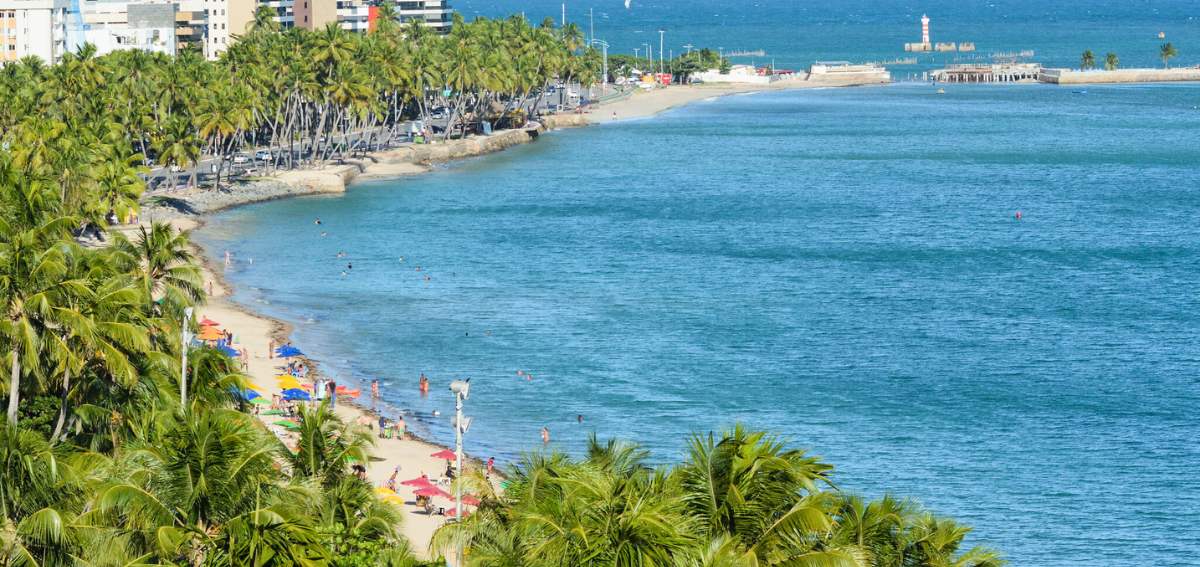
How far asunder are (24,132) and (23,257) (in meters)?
58.2

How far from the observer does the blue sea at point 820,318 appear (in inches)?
2468

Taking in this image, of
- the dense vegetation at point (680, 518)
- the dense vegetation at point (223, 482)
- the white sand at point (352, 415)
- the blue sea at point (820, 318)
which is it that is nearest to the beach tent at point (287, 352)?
the white sand at point (352, 415)

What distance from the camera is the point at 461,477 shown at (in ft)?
103

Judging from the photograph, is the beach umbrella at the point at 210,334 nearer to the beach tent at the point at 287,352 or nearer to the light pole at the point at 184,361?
the beach tent at the point at 287,352

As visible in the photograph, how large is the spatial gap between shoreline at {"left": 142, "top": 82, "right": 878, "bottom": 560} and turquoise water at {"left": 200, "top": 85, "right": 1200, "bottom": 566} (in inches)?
76.0

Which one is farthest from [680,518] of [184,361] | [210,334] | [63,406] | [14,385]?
[210,334]

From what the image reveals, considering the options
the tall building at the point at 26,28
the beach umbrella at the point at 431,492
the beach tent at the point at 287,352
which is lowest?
the beach umbrella at the point at 431,492

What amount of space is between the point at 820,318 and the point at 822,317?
291mm

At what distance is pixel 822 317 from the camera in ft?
293

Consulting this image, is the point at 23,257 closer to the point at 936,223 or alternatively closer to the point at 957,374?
the point at 957,374

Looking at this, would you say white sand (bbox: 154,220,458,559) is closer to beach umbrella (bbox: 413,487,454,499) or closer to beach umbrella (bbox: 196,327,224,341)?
beach umbrella (bbox: 413,487,454,499)

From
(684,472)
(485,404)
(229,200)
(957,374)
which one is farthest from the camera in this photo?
(229,200)

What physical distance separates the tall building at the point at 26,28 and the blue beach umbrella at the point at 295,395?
12772cm

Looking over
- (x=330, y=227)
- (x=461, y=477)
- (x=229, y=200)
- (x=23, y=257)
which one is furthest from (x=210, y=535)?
(x=229, y=200)
